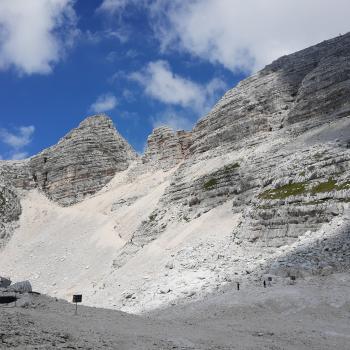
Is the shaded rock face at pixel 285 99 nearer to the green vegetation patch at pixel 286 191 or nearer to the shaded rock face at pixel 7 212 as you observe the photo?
the green vegetation patch at pixel 286 191

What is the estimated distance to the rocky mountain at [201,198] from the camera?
3681 centimetres

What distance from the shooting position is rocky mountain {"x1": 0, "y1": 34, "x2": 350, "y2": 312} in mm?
36812

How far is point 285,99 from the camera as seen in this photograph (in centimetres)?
7125

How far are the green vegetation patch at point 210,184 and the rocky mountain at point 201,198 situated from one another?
225 mm

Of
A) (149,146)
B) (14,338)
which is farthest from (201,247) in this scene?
(149,146)

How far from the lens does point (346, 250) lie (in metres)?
31.2

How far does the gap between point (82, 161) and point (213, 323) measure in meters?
80.4

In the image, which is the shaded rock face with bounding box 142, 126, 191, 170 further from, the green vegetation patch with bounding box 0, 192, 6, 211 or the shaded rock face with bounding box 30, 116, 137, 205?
the green vegetation patch with bounding box 0, 192, 6, 211

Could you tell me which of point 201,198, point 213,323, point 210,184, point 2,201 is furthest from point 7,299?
point 2,201

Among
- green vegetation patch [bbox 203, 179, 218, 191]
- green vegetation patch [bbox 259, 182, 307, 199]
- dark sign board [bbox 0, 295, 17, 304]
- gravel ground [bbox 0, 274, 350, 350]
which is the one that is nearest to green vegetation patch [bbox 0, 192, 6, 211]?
green vegetation patch [bbox 203, 179, 218, 191]

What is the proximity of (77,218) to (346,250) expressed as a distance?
206 feet

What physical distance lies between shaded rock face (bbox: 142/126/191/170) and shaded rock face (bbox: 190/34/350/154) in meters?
12.2

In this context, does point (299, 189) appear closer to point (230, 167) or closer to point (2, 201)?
point (230, 167)

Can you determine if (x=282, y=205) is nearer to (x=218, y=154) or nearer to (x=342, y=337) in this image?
(x=342, y=337)
